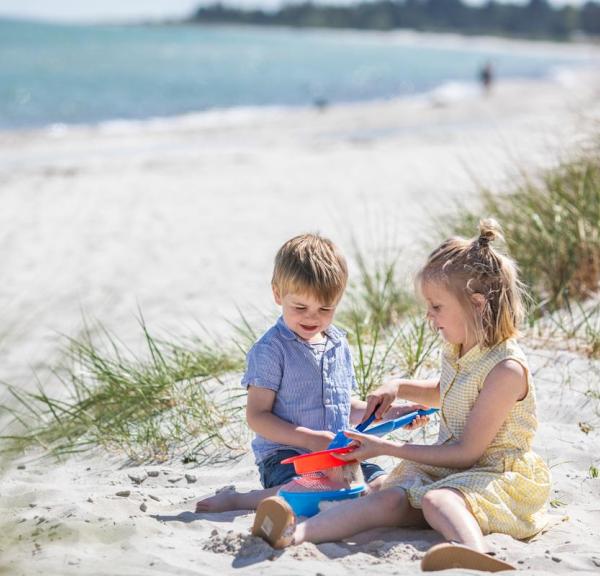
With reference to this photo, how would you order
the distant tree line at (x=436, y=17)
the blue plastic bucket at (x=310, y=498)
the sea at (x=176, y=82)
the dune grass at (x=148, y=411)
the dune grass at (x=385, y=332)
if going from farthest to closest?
the distant tree line at (x=436, y=17) < the sea at (x=176, y=82) < the dune grass at (x=385, y=332) < the dune grass at (x=148, y=411) < the blue plastic bucket at (x=310, y=498)

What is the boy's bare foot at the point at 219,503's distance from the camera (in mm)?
3012

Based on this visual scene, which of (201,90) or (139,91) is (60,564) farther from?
(201,90)

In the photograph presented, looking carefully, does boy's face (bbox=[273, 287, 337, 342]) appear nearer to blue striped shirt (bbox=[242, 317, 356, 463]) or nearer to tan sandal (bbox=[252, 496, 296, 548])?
blue striped shirt (bbox=[242, 317, 356, 463])

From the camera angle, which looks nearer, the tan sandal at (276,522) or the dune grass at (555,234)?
the tan sandal at (276,522)

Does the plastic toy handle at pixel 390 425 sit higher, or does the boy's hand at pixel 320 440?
the plastic toy handle at pixel 390 425

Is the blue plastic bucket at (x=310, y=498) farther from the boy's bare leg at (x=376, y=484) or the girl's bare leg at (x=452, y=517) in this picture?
the girl's bare leg at (x=452, y=517)

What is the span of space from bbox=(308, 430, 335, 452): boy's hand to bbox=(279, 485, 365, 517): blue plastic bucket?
136 millimetres

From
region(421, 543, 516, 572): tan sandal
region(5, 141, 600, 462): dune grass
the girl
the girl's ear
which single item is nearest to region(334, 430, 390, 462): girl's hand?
the girl

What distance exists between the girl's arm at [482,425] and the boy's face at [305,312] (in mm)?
426

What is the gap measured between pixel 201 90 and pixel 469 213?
27485 millimetres

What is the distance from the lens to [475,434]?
2727 millimetres

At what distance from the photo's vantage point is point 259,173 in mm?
12148

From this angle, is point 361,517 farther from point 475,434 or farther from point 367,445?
point 475,434

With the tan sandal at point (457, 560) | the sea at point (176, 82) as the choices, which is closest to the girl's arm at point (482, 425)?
the tan sandal at point (457, 560)
